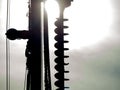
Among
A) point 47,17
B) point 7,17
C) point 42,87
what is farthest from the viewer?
point 7,17

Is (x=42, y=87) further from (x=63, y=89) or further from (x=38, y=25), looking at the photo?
(x=38, y=25)

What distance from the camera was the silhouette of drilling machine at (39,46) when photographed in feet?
62.6

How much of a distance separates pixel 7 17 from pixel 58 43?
5.49m

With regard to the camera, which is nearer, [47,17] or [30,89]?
[30,89]

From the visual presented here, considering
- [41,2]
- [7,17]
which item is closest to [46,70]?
[41,2]

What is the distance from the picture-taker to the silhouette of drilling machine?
19.1 metres

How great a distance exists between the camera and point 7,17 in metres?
24.6

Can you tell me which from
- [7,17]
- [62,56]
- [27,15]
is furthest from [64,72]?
[7,17]

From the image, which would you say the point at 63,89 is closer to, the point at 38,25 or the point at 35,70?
the point at 35,70

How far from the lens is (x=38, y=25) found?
19531mm

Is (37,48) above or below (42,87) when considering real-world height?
above

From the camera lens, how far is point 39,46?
19.1 meters

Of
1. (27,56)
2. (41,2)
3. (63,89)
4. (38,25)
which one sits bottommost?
(63,89)

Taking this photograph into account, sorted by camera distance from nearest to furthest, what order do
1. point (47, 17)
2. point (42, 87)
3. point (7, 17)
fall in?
point (42, 87) → point (47, 17) → point (7, 17)
